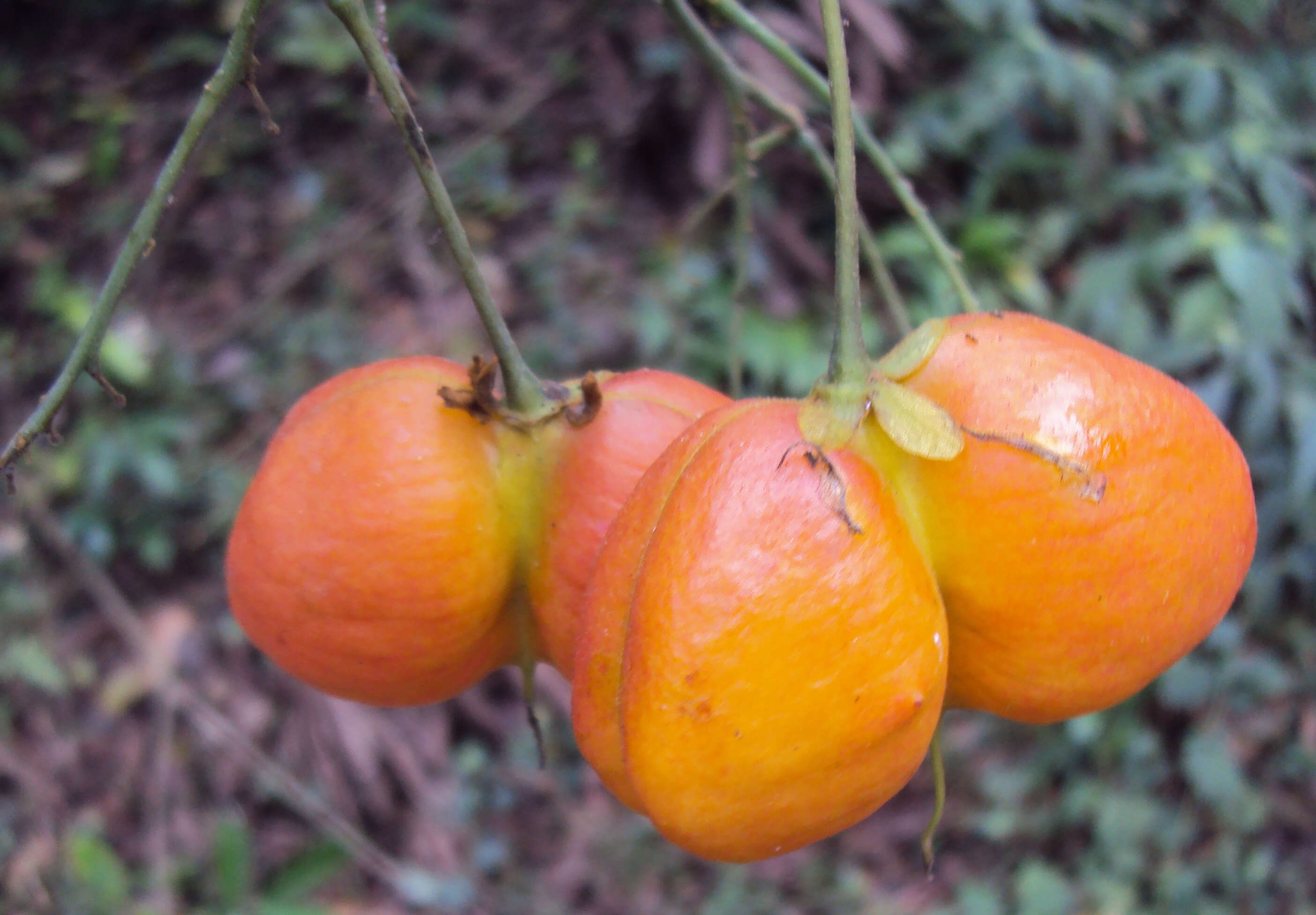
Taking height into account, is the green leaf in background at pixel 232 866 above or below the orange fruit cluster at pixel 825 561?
below

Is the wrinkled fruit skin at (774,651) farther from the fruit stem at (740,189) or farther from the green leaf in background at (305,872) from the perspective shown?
the green leaf in background at (305,872)

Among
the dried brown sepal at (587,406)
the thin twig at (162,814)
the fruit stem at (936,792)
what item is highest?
the dried brown sepal at (587,406)

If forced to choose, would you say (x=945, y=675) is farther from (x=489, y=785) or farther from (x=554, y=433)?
(x=489, y=785)

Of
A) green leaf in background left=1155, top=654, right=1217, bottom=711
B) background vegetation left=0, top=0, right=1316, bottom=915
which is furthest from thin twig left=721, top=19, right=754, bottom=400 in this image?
green leaf in background left=1155, top=654, right=1217, bottom=711

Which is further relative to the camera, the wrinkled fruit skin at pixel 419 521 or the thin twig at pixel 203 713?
the thin twig at pixel 203 713

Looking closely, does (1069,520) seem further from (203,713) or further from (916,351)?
(203,713)

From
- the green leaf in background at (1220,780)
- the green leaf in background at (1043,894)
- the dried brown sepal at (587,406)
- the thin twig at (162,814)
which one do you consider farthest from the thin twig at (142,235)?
the green leaf in background at (1220,780)

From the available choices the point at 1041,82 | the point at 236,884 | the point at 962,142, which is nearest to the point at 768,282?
the point at 962,142
